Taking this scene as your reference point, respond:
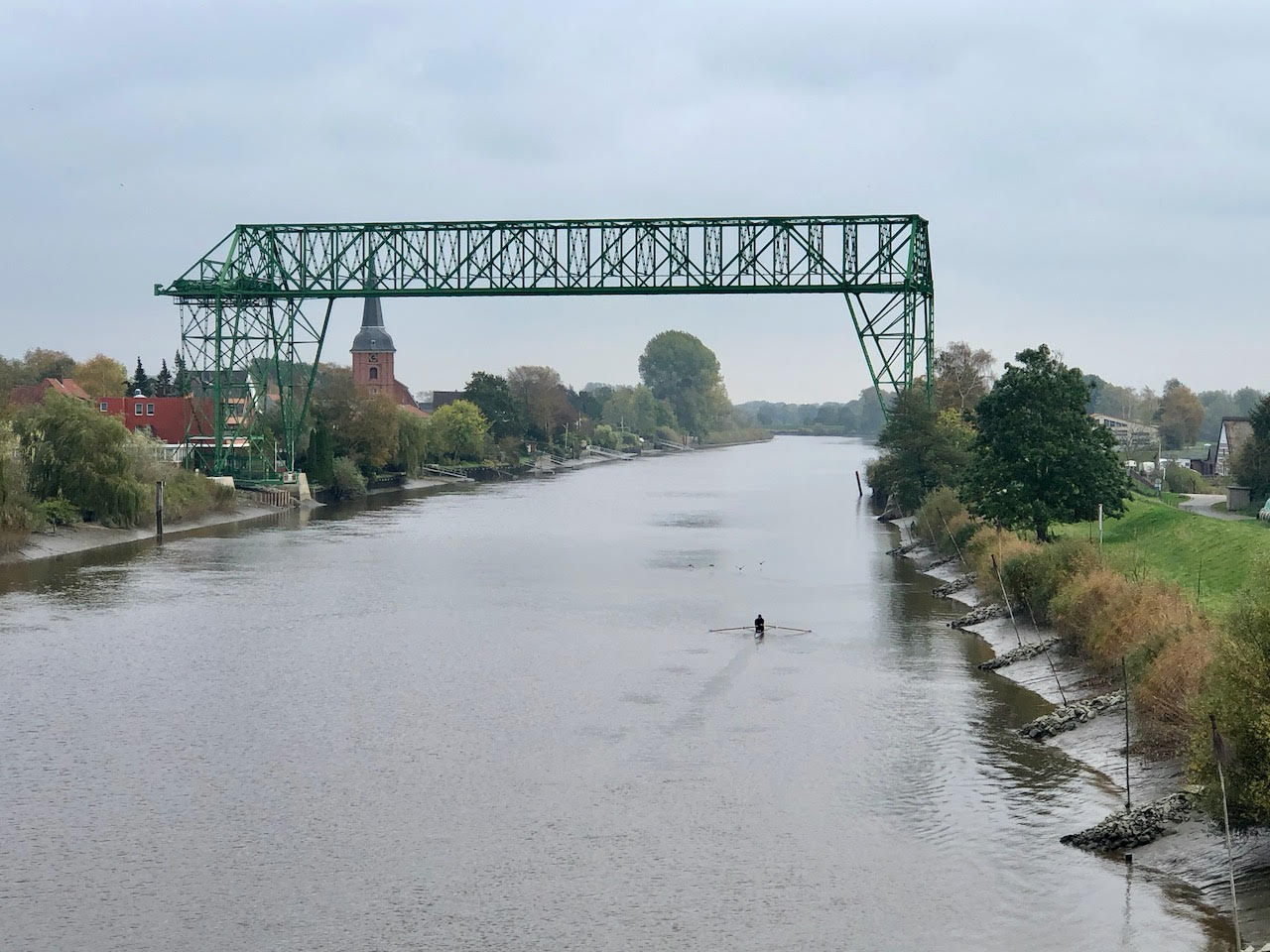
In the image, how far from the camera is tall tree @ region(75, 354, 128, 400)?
408 ft

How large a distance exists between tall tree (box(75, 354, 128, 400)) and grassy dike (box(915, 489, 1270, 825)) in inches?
3524

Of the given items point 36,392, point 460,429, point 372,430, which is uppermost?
point 36,392

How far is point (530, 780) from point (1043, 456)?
25.0 meters

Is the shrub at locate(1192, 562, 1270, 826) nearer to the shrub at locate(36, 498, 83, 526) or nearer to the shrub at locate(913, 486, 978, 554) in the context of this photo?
the shrub at locate(913, 486, 978, 554)

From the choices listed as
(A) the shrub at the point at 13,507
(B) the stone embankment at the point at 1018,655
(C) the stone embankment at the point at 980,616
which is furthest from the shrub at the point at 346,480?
(B) the stone embankment at the point at 1018,655

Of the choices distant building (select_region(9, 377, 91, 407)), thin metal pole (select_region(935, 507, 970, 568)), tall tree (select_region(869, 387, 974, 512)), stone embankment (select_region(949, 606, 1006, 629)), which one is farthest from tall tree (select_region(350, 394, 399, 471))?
stone embankment (select_region(949, 606, 1006, 629))

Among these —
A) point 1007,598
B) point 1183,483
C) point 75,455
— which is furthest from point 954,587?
point 75,455

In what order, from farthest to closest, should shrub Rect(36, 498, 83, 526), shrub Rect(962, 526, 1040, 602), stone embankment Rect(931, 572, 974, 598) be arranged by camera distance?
shrub Rect(36, 498, 83, 526) < stone embankment Rect(931, 572, 974, 598) < shrub Rect(962, 526, 1040, 602)

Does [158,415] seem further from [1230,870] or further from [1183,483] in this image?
[1230,870]

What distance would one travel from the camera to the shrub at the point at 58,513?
57719 mm

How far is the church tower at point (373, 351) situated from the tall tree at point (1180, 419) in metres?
85.0

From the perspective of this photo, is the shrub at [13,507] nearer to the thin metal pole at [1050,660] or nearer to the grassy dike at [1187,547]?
the thin metal pole at [1050,660]

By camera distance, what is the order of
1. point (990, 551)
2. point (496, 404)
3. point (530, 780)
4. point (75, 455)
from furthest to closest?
point (496, 404)
point (75, 455)
point (990, 551)
point (530, 780)

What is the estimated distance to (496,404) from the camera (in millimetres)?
143000
